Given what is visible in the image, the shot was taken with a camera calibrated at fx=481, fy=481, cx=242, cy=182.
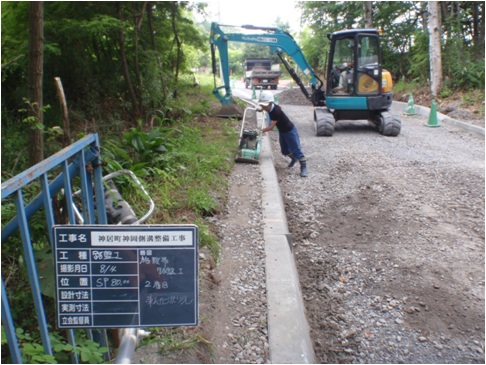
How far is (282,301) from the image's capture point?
3975mm

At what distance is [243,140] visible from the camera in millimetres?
9008

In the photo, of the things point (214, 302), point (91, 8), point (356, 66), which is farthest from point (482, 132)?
point (214, 302)

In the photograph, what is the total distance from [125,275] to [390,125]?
33.9ft

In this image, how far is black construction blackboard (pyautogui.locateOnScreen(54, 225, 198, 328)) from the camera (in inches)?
90.2

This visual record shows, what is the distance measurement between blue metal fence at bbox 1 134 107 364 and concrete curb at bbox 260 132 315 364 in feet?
4.10

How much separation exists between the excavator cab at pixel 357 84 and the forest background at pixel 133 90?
2656 mm

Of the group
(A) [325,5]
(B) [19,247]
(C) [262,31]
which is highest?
(A) [325,5]

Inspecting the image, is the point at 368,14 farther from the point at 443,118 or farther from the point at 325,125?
the point at 325,125

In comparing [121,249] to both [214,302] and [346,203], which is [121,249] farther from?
[346,203]

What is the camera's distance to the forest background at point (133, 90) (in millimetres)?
4662

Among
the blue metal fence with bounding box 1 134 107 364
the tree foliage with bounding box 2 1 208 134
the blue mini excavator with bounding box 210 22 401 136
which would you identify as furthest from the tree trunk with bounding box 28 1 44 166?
the blue mini excavator with bounding box 210 22 401 136

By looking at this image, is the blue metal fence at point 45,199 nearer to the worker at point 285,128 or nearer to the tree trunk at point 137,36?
the worker at point 285,128

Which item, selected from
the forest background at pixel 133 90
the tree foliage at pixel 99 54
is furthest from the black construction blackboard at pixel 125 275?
the tree foliage at pixel 99 54

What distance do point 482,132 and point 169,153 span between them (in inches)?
327
